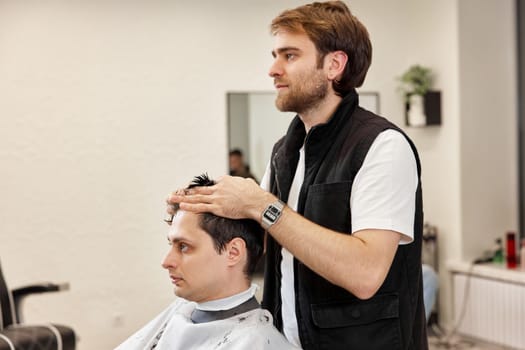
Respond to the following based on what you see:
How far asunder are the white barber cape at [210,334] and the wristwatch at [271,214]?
35 cm

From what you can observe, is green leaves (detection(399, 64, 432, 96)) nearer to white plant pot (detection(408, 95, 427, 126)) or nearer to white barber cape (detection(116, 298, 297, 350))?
white plant pot (detection(408, 95, 427, 126))

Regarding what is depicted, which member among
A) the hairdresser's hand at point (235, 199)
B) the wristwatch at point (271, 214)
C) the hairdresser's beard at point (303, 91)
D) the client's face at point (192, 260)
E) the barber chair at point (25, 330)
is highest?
the hairdresser's beard at point (303, 91)

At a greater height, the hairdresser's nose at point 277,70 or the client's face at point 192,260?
the hairdresser's nose at point 277,70

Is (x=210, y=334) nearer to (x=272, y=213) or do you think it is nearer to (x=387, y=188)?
(x=272, y=213)

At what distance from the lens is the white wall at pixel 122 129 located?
12.9ft

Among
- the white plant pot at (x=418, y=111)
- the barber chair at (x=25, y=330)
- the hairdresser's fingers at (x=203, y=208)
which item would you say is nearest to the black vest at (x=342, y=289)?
the hairdresser's fingers at (x=203, y=208)

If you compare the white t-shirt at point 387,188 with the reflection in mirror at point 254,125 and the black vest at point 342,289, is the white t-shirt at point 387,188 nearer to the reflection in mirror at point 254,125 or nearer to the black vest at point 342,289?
the black vest at point 342,289

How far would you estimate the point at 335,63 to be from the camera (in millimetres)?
1519

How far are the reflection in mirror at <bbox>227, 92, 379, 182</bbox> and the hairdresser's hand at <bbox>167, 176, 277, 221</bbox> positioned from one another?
3.02 metres

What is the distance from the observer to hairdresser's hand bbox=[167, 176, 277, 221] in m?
1.32

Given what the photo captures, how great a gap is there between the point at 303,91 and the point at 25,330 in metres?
2.36

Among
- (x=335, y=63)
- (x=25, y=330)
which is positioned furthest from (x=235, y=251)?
(x=25, y=330)

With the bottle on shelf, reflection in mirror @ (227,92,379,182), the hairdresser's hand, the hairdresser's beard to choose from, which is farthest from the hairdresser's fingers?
the bottle on shelf

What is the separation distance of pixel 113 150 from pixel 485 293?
2.60m
